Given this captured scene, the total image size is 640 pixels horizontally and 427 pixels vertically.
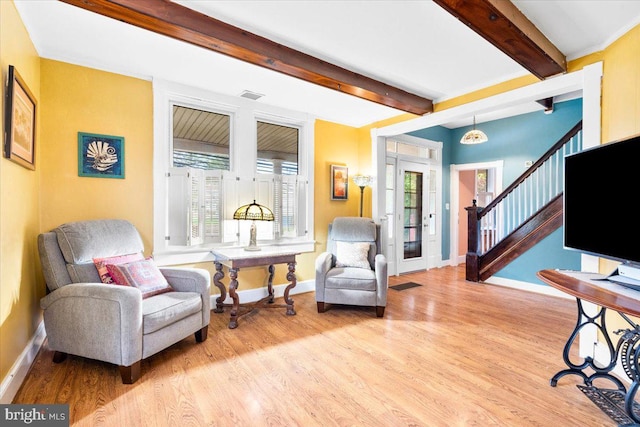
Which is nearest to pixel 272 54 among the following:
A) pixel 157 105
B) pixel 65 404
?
pixel 157 105

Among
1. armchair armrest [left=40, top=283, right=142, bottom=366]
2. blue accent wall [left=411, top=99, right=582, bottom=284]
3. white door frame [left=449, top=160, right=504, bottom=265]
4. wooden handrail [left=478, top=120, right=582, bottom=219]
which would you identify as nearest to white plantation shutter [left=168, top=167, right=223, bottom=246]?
armchair armrest [left=40, top=283, right=142, bottom=366]

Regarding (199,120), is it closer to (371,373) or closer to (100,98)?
(100,98)

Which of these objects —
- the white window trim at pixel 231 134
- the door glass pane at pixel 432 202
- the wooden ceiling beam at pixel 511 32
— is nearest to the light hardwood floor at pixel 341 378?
the white window trim at pixel 231 134

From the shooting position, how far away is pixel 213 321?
312cm

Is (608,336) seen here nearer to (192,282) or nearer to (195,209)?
(192,282)

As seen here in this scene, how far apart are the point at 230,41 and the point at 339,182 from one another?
2.60m

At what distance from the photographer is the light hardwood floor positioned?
171 cm

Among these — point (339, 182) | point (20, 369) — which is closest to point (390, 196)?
point (339, 182)

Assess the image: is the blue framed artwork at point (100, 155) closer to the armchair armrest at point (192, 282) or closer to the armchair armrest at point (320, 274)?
the armchair armrest at point (192, 282)

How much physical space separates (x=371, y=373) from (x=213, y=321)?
1742 millimetres

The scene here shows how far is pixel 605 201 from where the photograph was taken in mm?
1896

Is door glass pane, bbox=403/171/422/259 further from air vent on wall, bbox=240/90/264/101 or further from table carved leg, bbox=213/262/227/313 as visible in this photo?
table carved leg, bbox=213/262/227/313

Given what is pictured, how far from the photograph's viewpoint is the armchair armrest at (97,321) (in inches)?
77.8
